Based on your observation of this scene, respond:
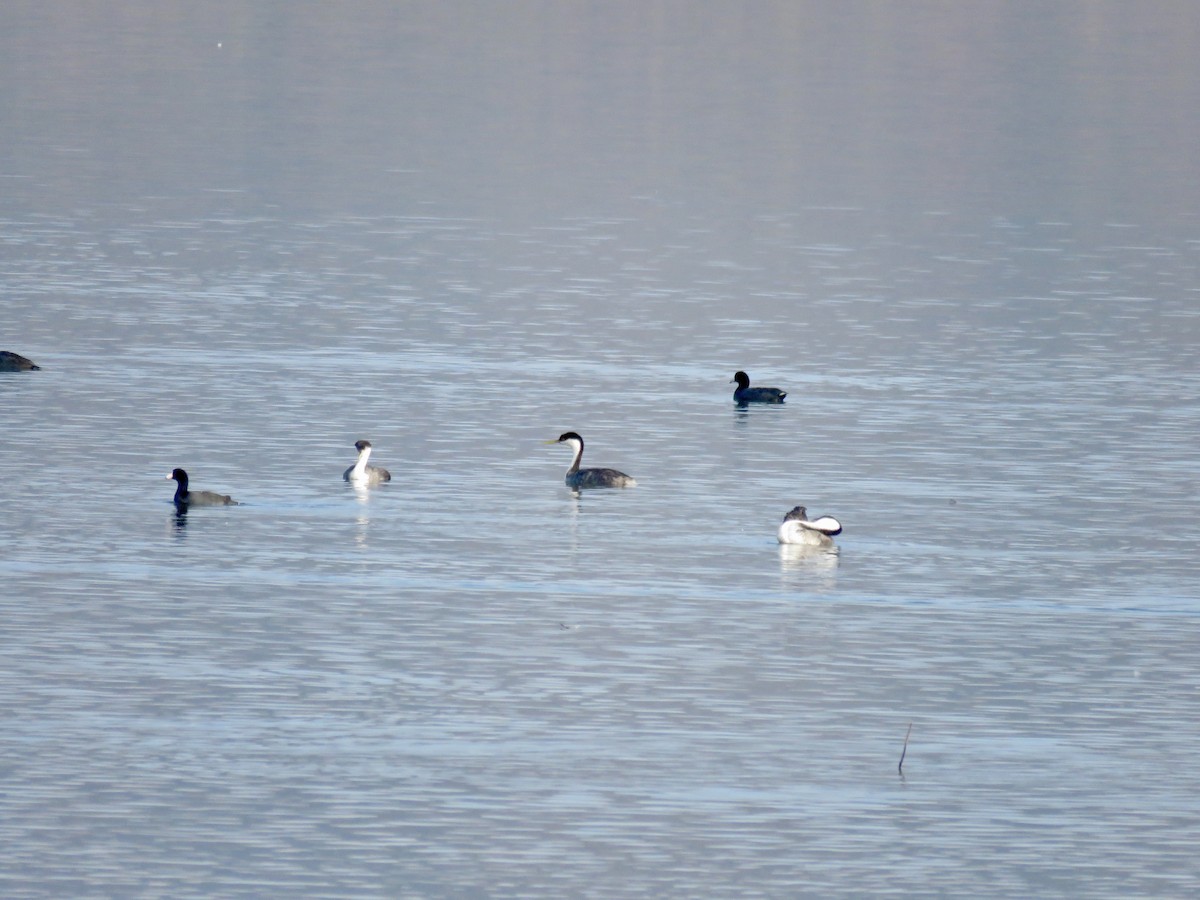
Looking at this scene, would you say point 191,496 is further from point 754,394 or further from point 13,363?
point 754,394

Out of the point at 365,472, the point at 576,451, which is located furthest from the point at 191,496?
the point at 576,451

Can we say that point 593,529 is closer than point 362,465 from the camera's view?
Yes

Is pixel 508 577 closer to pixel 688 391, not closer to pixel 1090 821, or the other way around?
pixel 1090 821

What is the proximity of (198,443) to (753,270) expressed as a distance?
62.5 feet

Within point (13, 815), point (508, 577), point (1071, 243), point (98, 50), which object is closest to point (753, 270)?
point (1071, 243)

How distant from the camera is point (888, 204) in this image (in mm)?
56438

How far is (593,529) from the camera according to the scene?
25094mm

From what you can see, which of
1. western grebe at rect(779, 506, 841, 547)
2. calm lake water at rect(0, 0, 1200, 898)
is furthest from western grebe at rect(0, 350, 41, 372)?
western grebe at rect(779, 506, 841, 547)

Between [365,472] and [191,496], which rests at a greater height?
[365,472]

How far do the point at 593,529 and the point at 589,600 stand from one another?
11.0ft

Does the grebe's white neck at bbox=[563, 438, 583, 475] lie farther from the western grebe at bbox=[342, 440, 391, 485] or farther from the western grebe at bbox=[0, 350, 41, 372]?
the western grebe at bbox=[0, 350, 41, 372]

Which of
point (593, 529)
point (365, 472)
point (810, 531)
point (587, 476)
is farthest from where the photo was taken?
point (587, 476)

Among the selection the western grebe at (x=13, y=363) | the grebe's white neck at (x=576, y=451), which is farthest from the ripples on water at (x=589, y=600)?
the grebe's white neck at (x=576, y=451)

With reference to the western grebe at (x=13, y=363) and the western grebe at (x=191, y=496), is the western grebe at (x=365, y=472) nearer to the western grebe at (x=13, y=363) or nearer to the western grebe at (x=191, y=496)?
the western grebe at (x=191, y=496)
